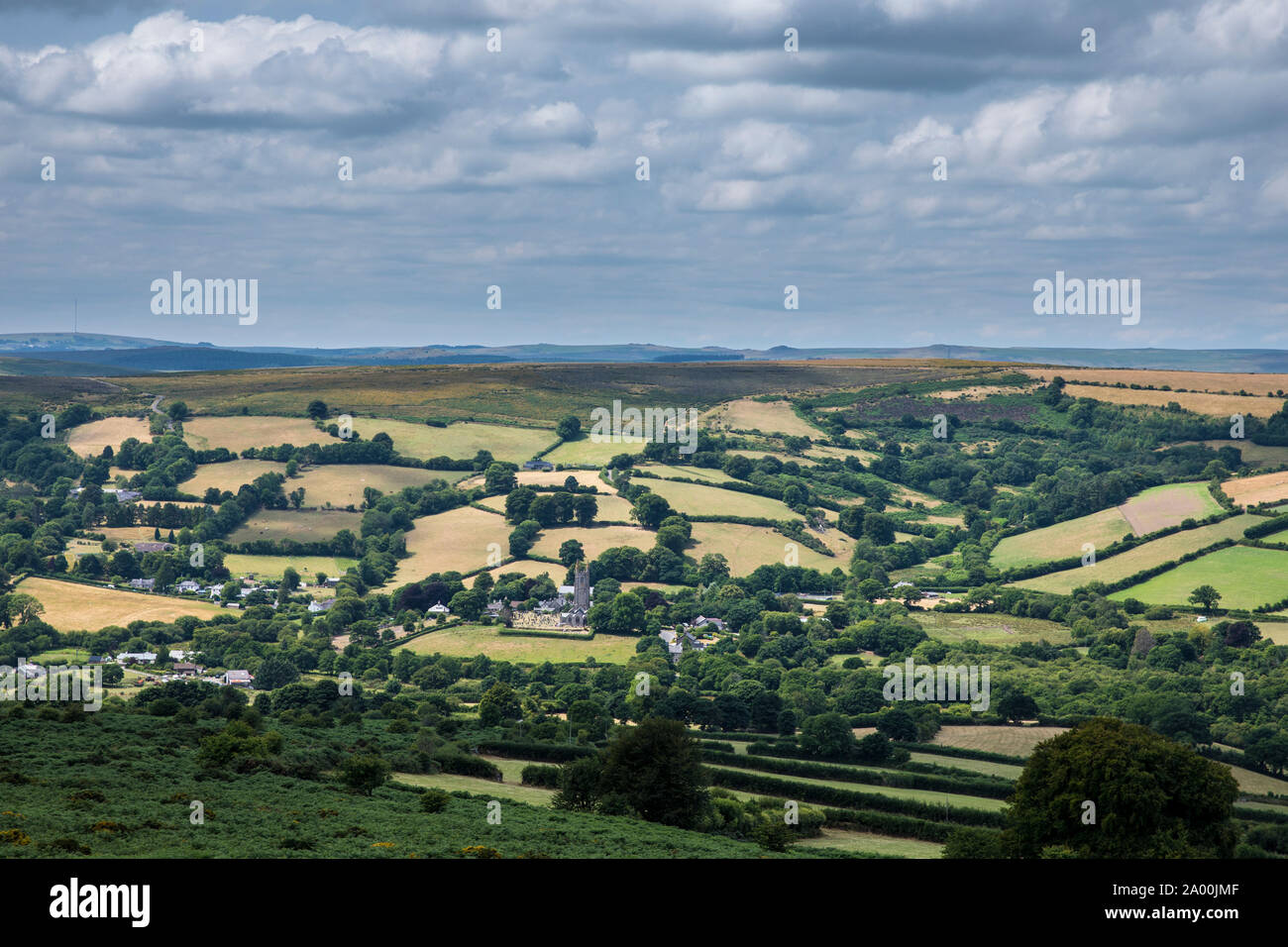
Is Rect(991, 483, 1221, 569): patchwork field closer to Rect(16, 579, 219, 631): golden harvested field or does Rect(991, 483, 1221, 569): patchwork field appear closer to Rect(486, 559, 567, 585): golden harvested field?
Rect(486, 559, 567, 585): golden harvested field

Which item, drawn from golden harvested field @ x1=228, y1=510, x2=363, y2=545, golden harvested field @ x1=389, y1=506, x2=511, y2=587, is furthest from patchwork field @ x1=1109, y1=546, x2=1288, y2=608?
golden harvested field @ x1=228, y1=510, x2=363, y2=545

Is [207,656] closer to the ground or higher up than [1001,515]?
closer to the ground

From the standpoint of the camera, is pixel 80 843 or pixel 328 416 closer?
pixel 80 843

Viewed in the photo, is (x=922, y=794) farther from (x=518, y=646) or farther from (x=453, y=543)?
(x=453, y=543)

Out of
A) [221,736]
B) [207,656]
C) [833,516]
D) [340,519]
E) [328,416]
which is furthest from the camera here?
[328,416]

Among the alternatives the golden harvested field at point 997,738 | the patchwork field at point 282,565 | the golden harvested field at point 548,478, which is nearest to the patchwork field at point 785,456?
the golden harvested field at point 548,478
